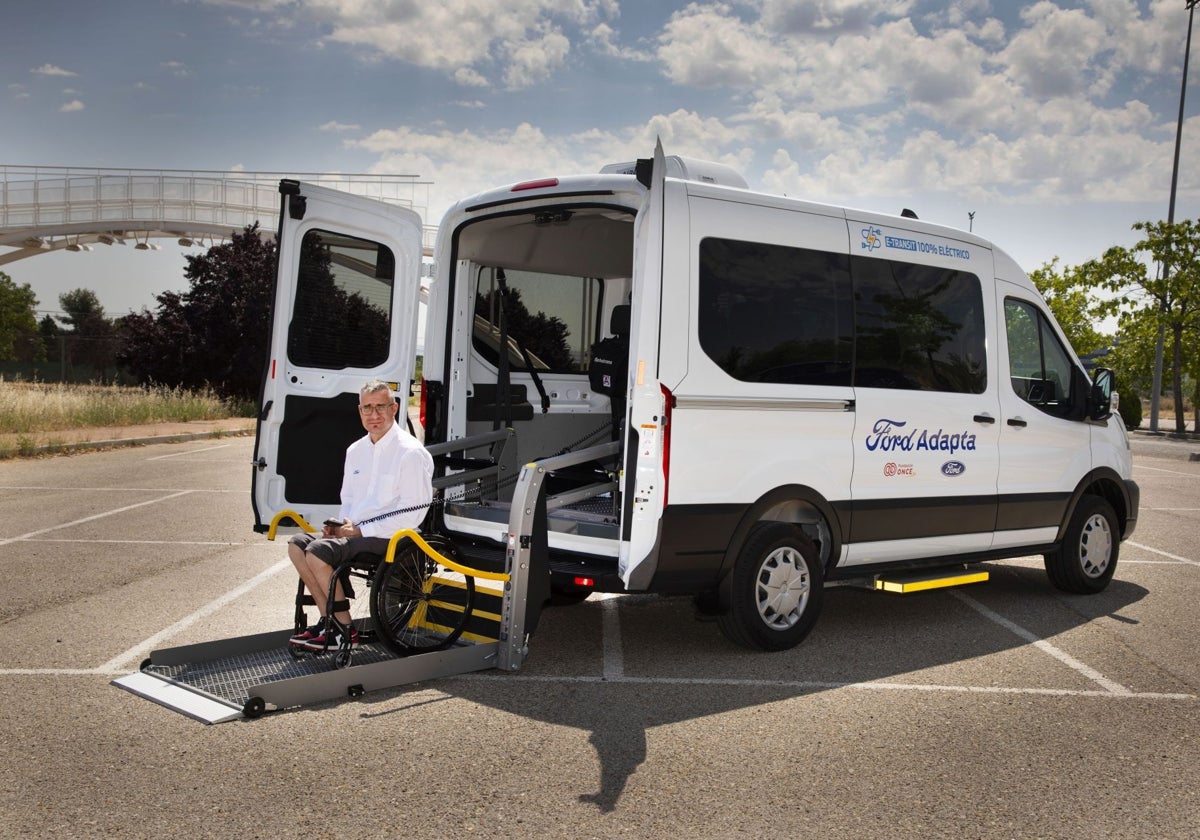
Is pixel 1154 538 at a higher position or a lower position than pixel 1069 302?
lower

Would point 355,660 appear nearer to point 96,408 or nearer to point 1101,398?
A: point 1101,398

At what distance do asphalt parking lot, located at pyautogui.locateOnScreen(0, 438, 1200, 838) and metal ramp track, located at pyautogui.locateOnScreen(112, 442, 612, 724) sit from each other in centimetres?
10

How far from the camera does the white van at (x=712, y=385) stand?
581 centimetres

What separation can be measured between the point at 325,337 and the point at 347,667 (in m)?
2.51

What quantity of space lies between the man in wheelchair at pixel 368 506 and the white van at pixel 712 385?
2.19 ft

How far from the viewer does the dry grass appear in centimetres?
2136

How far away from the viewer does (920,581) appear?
22.6 feet

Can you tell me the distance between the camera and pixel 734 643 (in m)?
6.43

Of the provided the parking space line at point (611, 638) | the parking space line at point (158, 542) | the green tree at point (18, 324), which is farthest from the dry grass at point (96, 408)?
the green tree at point (18, 324)

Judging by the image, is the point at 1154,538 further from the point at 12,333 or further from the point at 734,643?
Answer: the point at 12,333

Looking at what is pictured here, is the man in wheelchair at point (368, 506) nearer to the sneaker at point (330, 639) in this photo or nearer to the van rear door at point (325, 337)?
the sneaker at point (330, 639)

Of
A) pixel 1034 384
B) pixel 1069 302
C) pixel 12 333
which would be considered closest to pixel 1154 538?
pixel 1034 384

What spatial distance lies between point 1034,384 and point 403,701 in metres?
4.93

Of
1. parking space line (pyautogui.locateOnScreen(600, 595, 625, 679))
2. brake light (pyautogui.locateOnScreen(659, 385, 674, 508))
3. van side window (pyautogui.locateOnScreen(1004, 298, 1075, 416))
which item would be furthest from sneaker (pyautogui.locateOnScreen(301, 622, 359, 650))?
van side window (pyautogui.locateOnScreen(1004, 298, 1075, 416))
